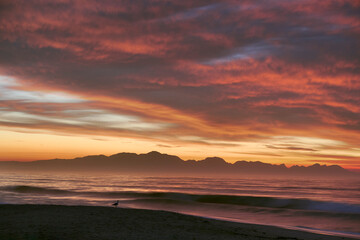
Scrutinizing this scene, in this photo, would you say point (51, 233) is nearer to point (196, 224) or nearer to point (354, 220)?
point (196, 224)

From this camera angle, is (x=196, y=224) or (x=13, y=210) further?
(x=13, y=210)

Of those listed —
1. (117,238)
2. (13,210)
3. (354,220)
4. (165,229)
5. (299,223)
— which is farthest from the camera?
(354,220)

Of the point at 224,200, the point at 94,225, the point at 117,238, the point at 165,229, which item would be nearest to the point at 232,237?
the point at 165,229

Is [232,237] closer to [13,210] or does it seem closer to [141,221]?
[141,221]

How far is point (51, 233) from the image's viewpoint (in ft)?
45.6

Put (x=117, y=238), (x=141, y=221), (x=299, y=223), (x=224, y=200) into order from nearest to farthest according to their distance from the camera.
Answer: (x=117, y=238) → (x=141, y=221) → (x=299, y=223) → (x=224, y=200)

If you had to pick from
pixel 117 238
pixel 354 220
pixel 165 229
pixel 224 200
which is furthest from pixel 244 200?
pixel 117 238

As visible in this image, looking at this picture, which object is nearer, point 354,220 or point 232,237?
point 232,237

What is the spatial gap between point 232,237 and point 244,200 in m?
32.6

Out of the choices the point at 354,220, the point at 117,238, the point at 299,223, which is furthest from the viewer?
the point at 354,220

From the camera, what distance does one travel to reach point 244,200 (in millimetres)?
46219

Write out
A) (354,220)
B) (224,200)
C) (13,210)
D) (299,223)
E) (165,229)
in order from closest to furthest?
1. (165,229)
2. (13,210)
3. (299,223)
4. (354,220)
5. (224,200)

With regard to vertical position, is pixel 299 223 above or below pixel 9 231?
below

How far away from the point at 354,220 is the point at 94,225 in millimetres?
27420
